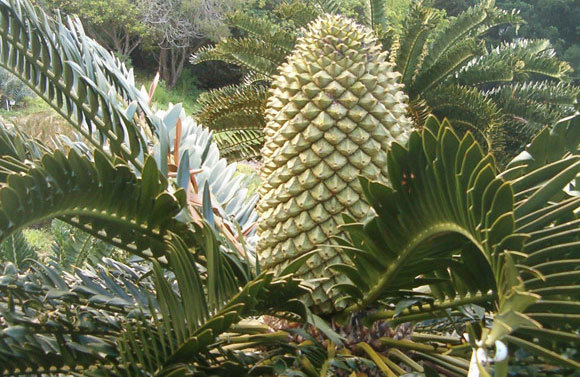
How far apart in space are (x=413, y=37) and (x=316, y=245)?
143 inches

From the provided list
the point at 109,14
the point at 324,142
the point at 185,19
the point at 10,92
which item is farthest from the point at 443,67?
the point at 109,14

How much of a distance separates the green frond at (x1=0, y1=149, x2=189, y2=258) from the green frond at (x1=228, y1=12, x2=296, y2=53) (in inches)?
148

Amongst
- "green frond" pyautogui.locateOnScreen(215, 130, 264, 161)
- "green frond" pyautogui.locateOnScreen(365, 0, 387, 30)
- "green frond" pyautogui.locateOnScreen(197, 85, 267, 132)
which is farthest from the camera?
"green frond" pyautogui.locateOnScreen(365, 0, 387, 30)

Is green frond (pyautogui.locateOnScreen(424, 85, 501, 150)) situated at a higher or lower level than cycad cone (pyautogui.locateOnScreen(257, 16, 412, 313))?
higher

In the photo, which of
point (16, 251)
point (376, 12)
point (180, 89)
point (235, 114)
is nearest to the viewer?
point (16, 251)

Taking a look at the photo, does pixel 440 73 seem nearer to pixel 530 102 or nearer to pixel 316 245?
pixel 530 102

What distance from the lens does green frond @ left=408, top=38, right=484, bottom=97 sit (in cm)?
440

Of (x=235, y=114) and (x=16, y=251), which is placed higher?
(x=235, y=114)

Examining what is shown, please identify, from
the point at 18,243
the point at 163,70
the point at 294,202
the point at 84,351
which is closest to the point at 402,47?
the point at 18,243

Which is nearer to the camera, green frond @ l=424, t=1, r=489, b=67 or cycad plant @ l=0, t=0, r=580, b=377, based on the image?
cycad plant @ l=0, t=0, r=580, b=377

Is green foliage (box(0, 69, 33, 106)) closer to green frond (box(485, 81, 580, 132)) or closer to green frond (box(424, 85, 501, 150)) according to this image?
green frond (box(424, 85, 501, 150))

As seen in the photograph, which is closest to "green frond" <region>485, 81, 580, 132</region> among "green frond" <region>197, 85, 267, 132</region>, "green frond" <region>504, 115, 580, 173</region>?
"green frond" <region>197, 85, 267, 132</region>

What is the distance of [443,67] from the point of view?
15.0ft

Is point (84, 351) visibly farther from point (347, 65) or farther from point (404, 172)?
point (347, 65)
